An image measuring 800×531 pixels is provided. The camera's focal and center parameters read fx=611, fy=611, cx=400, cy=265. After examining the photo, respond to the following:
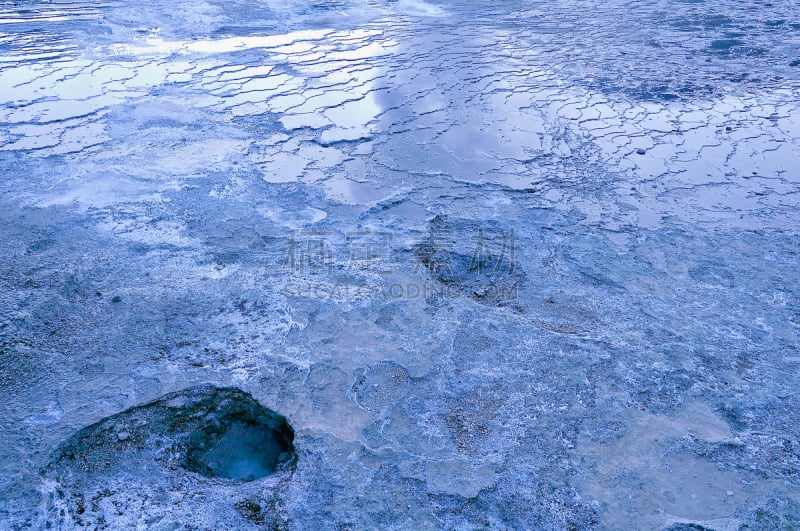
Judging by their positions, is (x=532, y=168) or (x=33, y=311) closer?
(x=33, y=311)

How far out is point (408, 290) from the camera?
3.04 metres

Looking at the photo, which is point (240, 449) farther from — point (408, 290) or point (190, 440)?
point (408, 290)

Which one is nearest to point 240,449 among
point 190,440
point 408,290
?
point 190,440

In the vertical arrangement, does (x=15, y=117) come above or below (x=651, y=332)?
above

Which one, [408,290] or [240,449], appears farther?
[408,290]

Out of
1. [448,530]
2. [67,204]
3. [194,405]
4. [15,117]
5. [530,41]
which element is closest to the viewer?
[448,530]

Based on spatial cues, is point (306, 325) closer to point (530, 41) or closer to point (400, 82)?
point (400, 82)

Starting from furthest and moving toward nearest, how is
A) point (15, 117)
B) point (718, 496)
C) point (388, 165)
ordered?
1. point (15, 117)
2. point (388, 165)
3. point (718, 496)

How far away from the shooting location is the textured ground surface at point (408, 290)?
212 cm

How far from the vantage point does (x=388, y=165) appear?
4.17 m

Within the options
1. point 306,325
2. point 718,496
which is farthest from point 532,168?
point 718,496

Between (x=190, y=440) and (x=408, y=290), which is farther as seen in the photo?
(x=408, y=290)

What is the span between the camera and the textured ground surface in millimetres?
2125

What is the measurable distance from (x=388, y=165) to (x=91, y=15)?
5.45 metres
